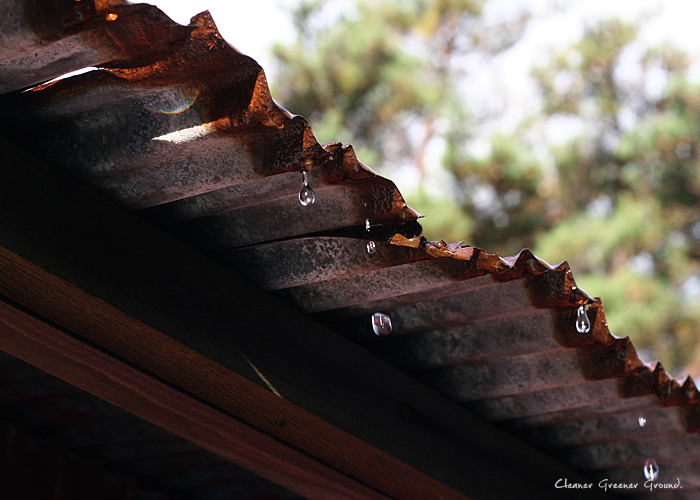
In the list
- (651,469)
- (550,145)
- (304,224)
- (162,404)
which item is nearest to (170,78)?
(304,224)

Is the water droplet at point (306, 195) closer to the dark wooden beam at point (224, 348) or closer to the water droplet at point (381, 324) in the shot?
the dark wooden beam at point (224, 348)

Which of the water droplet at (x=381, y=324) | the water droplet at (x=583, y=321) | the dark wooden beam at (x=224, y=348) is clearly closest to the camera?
the dark wooden beam at (x=224, y=348)

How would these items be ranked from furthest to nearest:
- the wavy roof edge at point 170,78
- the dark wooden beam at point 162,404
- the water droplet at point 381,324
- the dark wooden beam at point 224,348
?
the water droplet at point 381,324 < the dark wooden beam at point 162,404 < the dark wooden beam at point 224,348 < the wavy roof edge at point 170,78

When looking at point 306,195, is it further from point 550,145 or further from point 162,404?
point 550,145

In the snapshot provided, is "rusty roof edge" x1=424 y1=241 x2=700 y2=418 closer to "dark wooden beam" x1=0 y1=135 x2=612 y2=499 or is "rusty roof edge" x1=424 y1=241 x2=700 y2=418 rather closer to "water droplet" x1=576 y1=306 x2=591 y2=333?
"water droplet" x1=576 y1=306 x2=591 y2=333

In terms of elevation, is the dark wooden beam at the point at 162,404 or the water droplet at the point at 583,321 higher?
the water droplet at the point at 583,321

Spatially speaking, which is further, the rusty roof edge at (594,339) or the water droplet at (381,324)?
the water droplet at (381,324)

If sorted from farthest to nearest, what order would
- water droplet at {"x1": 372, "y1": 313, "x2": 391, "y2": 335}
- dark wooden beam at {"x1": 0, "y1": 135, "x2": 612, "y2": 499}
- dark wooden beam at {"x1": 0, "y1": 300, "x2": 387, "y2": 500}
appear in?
water droplet at {"x1": 372, "y1": 313, "x2": 391, "y2": 335}, dark wooden beam at {"x1": 0, "y1": 300, "x2": 387, "y2": 500}, dark wooden beam at {"x1": 0, "y1": 135, "x2": 612, "y2": 499}

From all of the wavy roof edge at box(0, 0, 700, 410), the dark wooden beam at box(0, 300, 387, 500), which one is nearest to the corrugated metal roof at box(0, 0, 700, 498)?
the wavy roof edge at box(0, 0, 700, 410)

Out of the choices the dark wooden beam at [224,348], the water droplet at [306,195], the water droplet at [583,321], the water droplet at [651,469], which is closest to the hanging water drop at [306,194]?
the water droplet at [306,195]
